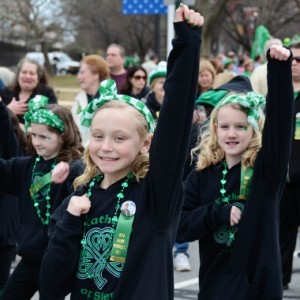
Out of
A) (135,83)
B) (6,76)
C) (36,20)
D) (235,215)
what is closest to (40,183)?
(235,215)

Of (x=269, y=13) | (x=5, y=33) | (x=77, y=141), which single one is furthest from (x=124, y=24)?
(x=77, y=141)

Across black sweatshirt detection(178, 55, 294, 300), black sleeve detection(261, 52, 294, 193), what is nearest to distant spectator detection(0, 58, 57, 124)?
black sweatshirt detection(178, 55, 294, 300)

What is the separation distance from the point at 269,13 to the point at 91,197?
1337 inches

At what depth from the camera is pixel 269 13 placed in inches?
1404

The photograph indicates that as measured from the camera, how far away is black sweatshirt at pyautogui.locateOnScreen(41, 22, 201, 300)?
256 centimetres

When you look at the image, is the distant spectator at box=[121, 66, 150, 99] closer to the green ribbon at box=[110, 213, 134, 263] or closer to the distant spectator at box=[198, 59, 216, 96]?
the distant spectator at box=[198, 59, 216, 96]

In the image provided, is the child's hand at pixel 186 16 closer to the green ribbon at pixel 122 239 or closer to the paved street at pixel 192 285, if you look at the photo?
the green ribbon at pixel 122 239

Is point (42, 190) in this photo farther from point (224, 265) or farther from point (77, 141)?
point (224, 265)

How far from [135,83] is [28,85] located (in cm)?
156

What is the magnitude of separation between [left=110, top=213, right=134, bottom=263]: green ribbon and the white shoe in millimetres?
3885

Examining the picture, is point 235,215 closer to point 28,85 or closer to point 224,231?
point 224,231

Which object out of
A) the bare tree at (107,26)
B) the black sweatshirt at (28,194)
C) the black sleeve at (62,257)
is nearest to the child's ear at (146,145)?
the black sleeve at (62,257)

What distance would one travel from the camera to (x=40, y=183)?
14.1 feet

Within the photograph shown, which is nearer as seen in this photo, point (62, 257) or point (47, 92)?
point (62, 257)
